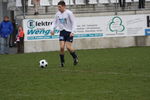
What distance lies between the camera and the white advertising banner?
26.4 m

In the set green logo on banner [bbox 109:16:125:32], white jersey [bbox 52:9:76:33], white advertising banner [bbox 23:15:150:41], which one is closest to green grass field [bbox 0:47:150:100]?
white jersey [bbox 52:9:76:33]

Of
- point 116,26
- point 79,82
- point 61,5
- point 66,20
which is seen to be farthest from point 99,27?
point 79,82

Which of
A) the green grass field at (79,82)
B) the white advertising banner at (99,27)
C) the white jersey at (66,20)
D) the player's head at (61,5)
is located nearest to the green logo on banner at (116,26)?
the white advertising banner at (99,27)

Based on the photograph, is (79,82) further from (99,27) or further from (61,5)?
(99,27)

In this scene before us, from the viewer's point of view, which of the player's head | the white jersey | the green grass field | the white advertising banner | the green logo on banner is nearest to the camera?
the green grass field

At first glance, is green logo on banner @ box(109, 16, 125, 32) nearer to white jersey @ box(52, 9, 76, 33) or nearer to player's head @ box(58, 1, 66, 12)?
white jersey @ box(52, 9, 76, 33)

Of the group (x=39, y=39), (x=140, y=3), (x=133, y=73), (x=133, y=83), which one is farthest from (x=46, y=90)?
(x=140, y=3)

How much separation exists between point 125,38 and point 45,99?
58.6 ft

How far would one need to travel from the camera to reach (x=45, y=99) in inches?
399

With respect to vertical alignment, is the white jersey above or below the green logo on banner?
above

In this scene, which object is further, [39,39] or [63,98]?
[39,39]

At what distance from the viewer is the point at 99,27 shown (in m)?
27.3

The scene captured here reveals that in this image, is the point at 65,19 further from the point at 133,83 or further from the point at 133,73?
the point at 133,83

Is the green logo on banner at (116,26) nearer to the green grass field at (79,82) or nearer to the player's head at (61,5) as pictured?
the green grass field at (79,82)
